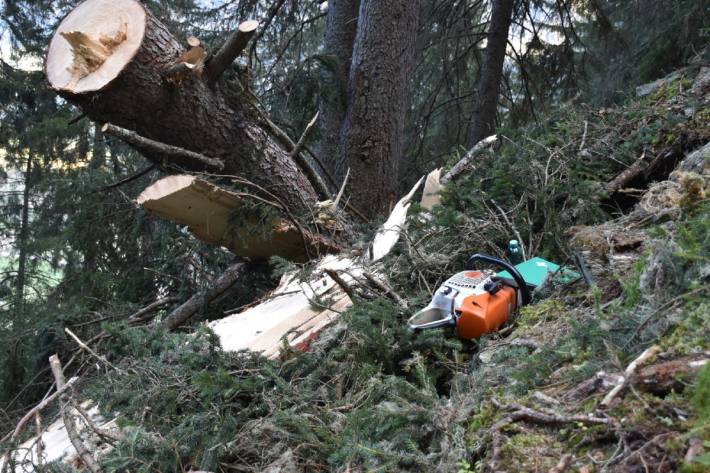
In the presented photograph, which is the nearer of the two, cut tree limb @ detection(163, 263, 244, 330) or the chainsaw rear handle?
the chainsaw rear handle

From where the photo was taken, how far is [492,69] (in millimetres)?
8148

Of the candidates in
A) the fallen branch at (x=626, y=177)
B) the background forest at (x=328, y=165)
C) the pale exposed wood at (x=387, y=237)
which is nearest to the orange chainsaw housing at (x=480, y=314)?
the background forest at (x=328, y=165)

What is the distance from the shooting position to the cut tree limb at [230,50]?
12.3ft

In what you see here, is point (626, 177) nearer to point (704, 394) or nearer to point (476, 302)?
point (476, 302)

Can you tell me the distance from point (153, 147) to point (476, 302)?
2208 mm

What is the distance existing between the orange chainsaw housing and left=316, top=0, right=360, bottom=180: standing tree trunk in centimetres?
283

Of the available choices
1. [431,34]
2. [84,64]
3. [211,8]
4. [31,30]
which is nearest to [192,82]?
[84,64]

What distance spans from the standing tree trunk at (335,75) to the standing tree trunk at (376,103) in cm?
10

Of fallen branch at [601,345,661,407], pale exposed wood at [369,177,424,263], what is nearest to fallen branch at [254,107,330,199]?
pale exposed wood at [369,177,424,263]

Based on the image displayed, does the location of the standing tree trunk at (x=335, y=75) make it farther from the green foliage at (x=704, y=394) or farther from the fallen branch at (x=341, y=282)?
the green foliage at (x=704, y=394)

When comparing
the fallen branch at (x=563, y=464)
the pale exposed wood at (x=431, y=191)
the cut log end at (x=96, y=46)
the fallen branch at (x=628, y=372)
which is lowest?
the fallen branch at (x=563, y=464)

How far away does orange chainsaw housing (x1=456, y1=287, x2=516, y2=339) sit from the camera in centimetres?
251

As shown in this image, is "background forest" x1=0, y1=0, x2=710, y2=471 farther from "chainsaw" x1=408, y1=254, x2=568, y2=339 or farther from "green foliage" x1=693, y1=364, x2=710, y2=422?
"green foliage" x1=693, y1=364, x2=710, y2=422

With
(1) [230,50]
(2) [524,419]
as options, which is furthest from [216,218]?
(2) [524,419]
